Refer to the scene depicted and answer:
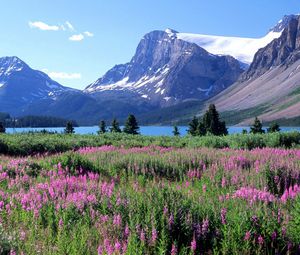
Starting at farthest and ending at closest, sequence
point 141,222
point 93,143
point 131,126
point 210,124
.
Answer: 1. point 131,126
2. point 210,124
3. point 93,143
4. point 141,222

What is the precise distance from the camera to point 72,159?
1348cm

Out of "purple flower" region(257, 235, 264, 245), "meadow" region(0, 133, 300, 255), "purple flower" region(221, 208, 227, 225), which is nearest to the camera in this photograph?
"meadow" region(0, 133, 300, 255)

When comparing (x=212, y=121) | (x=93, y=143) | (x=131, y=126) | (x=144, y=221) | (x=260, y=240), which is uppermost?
(x=212, y=121)

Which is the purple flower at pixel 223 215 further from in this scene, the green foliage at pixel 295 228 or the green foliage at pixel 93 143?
the green foliage at pixel 93 143

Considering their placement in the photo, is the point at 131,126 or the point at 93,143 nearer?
the point at 93,143

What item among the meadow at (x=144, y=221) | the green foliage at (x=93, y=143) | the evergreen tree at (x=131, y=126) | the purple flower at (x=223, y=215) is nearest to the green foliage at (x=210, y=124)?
the evergreen tree at (x=131, y=126)

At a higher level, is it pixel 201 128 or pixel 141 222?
pixel 201 128

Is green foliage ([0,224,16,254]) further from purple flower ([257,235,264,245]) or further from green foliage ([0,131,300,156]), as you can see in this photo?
green foliage ([0,131,300,156])

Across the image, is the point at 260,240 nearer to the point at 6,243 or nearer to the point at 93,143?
the point at 6,243

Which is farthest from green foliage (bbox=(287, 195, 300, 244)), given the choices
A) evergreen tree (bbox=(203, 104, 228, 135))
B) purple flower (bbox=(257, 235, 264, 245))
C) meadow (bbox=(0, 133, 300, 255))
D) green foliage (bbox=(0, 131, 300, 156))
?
evergreen tree (bbox=(203, 104, 228, 135))

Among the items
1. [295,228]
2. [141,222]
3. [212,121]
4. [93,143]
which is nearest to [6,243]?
[141,222]

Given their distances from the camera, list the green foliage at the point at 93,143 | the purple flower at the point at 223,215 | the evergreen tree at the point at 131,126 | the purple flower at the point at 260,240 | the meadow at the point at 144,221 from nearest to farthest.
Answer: the meadow at the point at 144,221 → the purple flower at the point at 260,240 → the purple flower at the point at 223,215 → the green foliage at the point at 93,143 → the evergreen tree at the point at 131,126

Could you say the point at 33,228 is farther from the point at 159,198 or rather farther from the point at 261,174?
the point at 261,174

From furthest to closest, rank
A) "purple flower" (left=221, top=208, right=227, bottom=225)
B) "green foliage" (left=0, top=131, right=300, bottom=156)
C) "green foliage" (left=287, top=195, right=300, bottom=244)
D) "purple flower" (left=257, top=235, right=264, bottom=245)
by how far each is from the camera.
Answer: "green foliage" (left=0, top=131, right=300, bottom=156) → "purple flower" (left=221, top=208, right=227, bottom=225) → "green foliage" (left=287, top=195, right=300, bottom=244) → "purple flower" (left=257, top=235, right=264, bottom=245)
